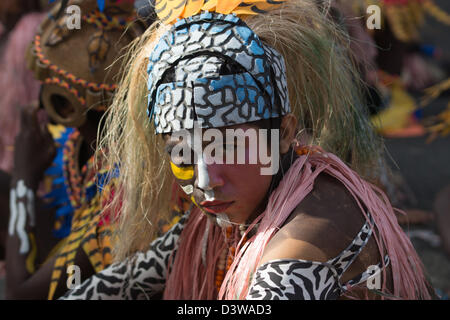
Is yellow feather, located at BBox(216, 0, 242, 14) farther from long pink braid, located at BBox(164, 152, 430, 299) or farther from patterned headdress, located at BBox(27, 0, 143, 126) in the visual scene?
patterned headdress, located at BBox(27, 0, 143, 126)

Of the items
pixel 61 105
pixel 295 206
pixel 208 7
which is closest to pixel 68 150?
pixel 61 105

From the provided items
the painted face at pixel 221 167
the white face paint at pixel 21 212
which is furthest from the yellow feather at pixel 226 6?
the white face paint at pixel 21 212

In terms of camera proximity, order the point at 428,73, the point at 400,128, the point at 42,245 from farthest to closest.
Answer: the point at 428,73 < the point at 400,128 < the point at 42,245

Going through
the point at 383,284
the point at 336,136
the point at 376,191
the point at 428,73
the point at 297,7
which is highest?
the point at 428,73

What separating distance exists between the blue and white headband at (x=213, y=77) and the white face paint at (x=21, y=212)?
4.25ft

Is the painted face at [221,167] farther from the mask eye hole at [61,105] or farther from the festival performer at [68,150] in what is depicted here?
the mask eye hole at [61,105]

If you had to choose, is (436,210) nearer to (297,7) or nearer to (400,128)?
(297,7)

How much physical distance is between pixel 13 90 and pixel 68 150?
1244 mm

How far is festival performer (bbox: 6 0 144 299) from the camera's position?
2395mm

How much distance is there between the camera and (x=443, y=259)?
3658 mm

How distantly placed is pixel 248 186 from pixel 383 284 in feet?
1.38
